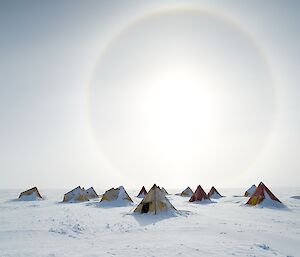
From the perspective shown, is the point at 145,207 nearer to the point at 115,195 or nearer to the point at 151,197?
the point at 151,197

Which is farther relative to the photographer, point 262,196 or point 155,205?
point 262,196

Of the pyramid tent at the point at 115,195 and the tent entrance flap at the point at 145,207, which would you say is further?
the pyramid tent at the point at 115,195

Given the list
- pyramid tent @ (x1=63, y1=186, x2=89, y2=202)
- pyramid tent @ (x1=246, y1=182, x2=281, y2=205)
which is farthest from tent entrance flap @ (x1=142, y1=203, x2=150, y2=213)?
pyramid tent @ (x1=63, y1=186, x2=89, y2=202)

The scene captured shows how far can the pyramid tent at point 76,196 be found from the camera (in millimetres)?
47125

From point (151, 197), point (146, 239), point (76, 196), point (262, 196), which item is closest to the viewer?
point (146, 239)

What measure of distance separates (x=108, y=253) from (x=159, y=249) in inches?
91.8

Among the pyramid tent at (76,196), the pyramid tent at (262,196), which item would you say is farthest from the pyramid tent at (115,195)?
the pyramid tent at (262,196)

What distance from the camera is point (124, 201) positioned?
40.8m

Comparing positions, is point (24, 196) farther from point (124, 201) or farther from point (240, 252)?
point (240, 252)

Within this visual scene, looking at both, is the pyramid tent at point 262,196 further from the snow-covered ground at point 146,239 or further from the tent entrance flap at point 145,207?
the tent entrance flap at point 145,207

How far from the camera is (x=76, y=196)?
48.4 metres

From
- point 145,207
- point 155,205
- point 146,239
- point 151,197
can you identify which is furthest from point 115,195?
point 146,239

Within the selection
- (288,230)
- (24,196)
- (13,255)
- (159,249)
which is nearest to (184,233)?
(159,249)

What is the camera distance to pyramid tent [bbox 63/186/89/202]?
47125mm
